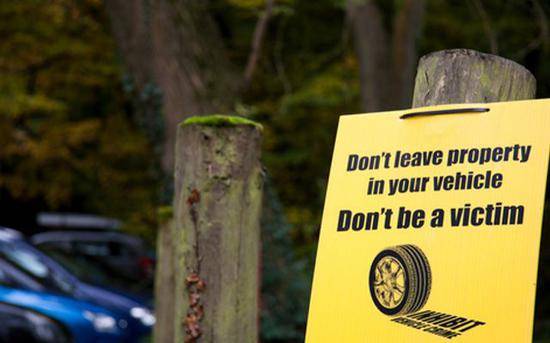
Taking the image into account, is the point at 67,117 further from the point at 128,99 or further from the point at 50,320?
the point at 50,320

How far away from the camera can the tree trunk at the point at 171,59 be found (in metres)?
9.68

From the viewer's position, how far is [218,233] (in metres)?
4.36

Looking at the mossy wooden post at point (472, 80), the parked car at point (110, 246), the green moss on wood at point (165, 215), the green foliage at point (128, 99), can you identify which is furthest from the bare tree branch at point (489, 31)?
the parked car at point (110, 246)

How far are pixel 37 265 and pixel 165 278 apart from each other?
402 centimetres

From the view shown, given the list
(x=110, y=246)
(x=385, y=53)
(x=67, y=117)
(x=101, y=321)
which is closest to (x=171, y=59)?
(x=101, y=321)

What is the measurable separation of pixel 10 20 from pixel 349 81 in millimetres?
5249

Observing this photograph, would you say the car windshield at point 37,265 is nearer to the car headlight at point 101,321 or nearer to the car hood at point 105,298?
the car hood at point 105,298

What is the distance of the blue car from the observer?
10.0 metres

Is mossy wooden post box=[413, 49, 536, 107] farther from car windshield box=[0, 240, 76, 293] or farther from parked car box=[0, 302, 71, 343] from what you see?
car windshield box=[0, 240, 76, 293]

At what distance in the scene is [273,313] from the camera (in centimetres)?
988

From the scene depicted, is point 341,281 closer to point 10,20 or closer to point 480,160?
point 480,160

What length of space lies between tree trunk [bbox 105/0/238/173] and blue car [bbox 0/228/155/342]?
5.37 ft

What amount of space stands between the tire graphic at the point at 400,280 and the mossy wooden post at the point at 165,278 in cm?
352

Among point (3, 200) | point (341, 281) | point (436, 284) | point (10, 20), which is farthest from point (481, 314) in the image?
point (3, 200)
